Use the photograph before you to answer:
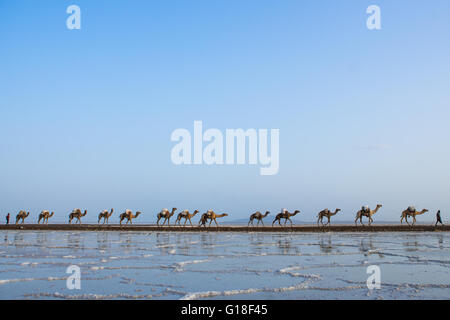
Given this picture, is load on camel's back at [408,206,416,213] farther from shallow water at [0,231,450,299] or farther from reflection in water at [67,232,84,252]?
reflection in water at [67,232,84,252]

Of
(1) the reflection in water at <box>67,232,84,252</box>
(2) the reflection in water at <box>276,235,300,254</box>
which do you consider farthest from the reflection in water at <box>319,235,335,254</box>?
(1) the reflection in water at <box>67,232,84,252</box>

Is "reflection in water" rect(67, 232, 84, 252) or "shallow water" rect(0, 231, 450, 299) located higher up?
"shallow water" rect(0, 231, 450, 299)

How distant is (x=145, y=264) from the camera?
971 centimetres

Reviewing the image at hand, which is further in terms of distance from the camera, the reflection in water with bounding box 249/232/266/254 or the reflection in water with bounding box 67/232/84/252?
the reflection in water with bounding box 67/232/84/252

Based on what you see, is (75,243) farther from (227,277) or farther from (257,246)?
(227,277)

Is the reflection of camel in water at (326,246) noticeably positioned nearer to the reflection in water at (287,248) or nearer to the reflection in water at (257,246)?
the reflection in water at (287,248)

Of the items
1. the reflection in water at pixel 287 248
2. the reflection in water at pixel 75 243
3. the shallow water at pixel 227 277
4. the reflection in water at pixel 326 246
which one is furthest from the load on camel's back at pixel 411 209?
the reflection in water at pixel 75 243

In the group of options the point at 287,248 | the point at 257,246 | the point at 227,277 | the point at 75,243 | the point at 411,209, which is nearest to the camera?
the point at 227,277

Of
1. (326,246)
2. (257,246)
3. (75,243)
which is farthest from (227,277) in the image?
(75,243)

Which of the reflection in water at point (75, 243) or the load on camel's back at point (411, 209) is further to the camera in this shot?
the load on camel's back at point (411, 209)

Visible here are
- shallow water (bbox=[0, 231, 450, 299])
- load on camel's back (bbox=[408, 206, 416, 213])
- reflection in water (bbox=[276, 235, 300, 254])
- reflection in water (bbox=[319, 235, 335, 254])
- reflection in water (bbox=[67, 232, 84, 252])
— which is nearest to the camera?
shallow water (bbox=[0, 231, 450, 299])
